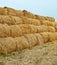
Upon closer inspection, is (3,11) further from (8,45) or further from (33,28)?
(33,28)

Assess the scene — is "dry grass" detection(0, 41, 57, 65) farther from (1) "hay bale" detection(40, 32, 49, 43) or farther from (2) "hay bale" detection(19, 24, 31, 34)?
(1) "hay bale" detection(40, 32, 49, 43)

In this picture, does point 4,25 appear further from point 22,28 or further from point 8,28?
point 22,28

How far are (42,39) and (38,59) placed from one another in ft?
13.0

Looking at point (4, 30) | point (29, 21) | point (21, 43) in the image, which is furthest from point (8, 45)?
point (29, 21)

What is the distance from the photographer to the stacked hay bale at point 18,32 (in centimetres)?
743

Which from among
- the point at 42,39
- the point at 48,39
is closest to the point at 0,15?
the point at 42,39

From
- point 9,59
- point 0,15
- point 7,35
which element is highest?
point 0,15

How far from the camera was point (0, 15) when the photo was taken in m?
7.91

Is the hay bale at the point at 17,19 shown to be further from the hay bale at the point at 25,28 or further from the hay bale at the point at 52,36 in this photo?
the hay bale at the point at 52,36

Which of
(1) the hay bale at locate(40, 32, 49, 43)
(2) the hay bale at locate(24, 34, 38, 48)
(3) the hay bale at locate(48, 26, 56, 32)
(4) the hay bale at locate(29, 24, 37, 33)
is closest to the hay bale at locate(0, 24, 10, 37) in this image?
A: (2) the hay bale at locate(24, 34, 38, 48)

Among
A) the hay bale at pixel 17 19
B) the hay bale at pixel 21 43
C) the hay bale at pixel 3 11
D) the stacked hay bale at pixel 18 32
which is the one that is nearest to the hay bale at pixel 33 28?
the stacked hay bale at pixel 18 32

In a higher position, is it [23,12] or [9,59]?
[23,12]

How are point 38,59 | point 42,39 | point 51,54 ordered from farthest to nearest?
1. point 42,39
2. point 51,54
3. point 38,59

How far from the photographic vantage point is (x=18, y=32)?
27.4 feet
